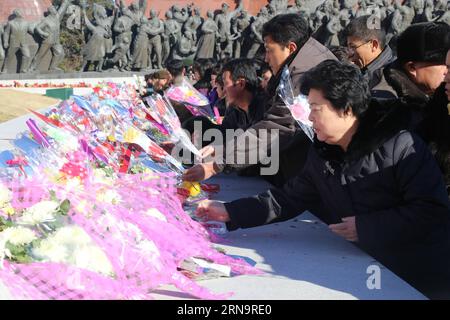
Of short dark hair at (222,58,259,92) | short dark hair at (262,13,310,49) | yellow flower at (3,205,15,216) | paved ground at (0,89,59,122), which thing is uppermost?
short dark hair at (262,13,310,49)

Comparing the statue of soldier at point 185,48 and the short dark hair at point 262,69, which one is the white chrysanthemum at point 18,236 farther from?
the statue of soldier at point 185,48

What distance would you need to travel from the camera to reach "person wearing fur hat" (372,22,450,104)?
2.19 metres

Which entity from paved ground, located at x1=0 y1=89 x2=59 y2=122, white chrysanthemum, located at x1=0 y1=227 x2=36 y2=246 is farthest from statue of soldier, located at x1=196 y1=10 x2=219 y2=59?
white chrysanthemum, located at x1=0 y1=227 x2=36 y2=246

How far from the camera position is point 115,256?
1.41m

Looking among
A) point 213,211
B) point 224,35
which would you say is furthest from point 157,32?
point 213,211

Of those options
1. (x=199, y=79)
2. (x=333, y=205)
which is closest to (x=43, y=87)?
(x=199, y=79)

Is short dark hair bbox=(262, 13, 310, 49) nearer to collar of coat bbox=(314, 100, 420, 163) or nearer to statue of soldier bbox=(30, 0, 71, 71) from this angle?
collar of coat bbox=(314, 100, 420, 163)

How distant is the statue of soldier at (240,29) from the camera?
66.3ft

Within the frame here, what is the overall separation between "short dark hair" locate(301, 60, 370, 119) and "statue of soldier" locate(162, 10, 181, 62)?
715 inches

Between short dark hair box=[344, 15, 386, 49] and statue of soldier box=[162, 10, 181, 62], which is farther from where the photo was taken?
statue of soldier box=[162, 10, 181, 62]

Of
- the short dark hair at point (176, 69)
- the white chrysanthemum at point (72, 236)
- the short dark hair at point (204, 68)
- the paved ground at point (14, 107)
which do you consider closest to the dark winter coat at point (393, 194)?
the white chrysanthemum at point (72, 236)

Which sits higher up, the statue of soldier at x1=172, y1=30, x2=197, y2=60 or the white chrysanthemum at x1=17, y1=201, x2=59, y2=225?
the statue of soldier at x1=172, y1=30, x2=197, y2=60

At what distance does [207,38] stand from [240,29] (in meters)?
1.20

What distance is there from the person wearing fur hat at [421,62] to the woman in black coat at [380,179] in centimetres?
54
